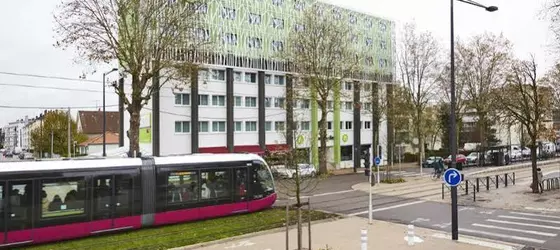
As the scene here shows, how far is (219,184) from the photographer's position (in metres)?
18.1

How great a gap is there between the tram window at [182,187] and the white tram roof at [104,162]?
1.57 feet

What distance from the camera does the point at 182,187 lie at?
17.0m

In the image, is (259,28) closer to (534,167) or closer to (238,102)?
(238,102)

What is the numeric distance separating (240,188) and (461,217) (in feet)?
29.6

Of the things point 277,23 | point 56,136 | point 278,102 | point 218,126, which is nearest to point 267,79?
point 278,102

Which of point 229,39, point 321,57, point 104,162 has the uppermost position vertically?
point 229,39

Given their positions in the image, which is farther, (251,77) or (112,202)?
(251,77)

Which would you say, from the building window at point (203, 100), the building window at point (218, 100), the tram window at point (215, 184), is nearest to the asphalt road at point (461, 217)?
the tram window at point (215, 184)

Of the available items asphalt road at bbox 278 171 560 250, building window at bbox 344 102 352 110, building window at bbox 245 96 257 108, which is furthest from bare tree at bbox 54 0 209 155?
building window at bbox 344 102 352 110

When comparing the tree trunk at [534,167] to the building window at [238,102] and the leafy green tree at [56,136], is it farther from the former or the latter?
the leafy green tree at [56,136]

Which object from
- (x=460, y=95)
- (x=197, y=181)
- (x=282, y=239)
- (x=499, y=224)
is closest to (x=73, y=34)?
(x=197, y=181)

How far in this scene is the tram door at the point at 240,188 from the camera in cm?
1858

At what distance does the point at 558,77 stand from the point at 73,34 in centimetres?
3399

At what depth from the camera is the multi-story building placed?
4228 centimetres
